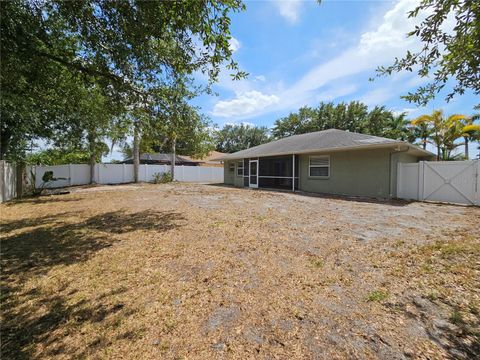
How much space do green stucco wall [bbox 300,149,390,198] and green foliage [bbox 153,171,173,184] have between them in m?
13.4

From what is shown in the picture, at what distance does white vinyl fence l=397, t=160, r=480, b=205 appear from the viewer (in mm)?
9383

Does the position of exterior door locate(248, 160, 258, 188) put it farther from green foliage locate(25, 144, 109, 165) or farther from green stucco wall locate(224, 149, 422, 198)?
green foliage locate(25, 144, 109, 165)

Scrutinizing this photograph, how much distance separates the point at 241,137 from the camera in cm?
4878

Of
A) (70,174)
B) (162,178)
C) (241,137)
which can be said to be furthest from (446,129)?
(241,137)

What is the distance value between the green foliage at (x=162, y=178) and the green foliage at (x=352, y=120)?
17.7 meters

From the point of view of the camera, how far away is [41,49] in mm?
4984

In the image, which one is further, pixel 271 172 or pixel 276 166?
pixel 271 172

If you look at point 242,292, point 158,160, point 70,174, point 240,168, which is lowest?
point 242,292

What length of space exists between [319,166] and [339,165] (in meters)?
1.28

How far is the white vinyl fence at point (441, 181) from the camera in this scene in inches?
369

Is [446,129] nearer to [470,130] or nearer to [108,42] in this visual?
[470,130]

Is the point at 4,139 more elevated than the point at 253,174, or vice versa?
the point at 4,139

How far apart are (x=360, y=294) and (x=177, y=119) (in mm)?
5605

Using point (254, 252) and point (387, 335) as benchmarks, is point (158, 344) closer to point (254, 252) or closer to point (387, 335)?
point (387, 335)
